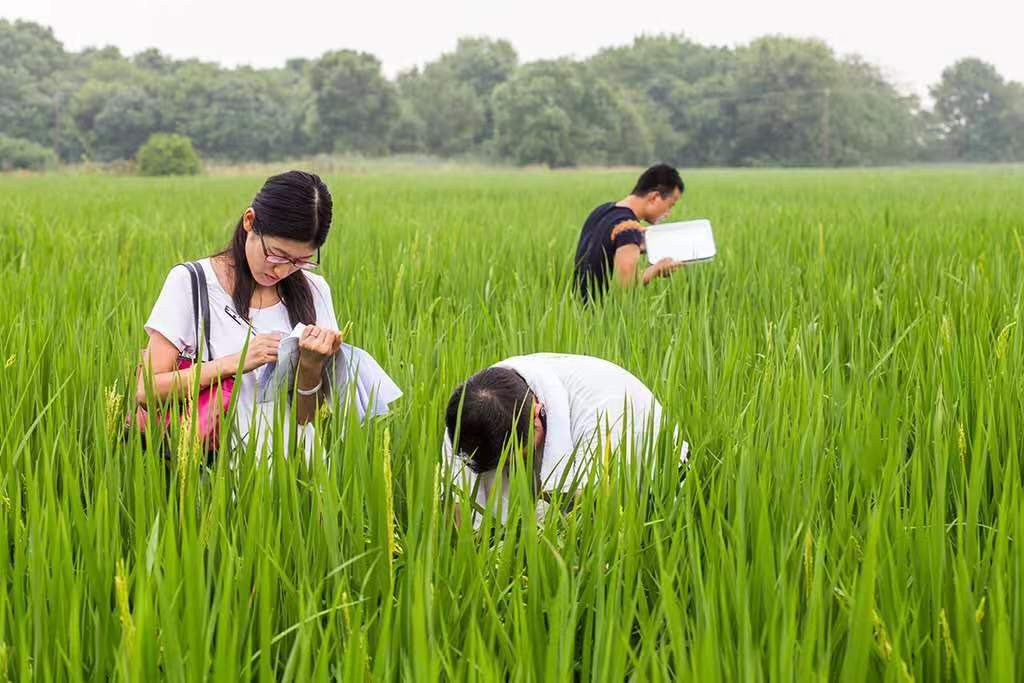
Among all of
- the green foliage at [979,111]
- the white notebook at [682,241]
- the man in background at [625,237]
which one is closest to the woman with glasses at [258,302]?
the white notebook at [682,241]

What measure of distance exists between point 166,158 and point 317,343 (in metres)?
34.7

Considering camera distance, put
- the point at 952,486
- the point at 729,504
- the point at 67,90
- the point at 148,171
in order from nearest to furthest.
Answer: the point at 729,504 < the point at 952,486 < the point at 148,171 < the point at 67,90

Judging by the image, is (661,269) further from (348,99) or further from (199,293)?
(348,99)

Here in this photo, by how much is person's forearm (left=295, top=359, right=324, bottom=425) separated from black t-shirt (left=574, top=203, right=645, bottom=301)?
1.99m

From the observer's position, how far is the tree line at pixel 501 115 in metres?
54.4

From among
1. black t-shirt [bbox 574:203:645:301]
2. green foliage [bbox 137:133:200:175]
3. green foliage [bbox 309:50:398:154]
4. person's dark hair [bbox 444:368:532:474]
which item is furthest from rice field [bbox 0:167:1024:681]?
green foliage [bbox 309:50:398:154]

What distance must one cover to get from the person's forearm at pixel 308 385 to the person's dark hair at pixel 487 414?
0.88ft

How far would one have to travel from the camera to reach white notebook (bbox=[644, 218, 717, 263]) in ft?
10.8

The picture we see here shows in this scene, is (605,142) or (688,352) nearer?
(688,352)

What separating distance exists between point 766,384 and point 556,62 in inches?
2274

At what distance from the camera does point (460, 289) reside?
12.2 feet

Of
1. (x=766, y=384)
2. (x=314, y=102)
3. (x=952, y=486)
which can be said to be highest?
(x=314, y=102)

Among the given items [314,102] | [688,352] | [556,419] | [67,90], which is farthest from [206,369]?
[67,90]

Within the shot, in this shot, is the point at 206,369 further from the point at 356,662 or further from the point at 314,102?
the point at 314,102
